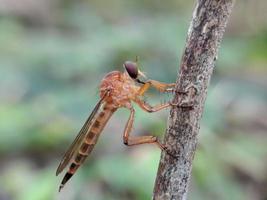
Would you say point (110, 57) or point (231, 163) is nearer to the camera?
point (231, 163)

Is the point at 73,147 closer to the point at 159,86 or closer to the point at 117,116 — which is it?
the point at 159,86

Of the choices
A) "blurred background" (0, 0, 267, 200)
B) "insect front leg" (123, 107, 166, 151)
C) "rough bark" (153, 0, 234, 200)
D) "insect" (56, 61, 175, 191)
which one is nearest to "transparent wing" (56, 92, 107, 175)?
"insect" (56, 61, 175, 191)

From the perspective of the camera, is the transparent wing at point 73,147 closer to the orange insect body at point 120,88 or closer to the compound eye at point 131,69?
the orange insect body at point 120,88

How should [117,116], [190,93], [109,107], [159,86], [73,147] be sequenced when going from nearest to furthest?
[190,93] → [159,86] → [73,147] → [109,107] → [117,116]

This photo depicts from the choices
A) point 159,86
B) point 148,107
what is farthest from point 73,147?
point 159,86

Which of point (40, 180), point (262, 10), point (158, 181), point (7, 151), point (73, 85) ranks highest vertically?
point (262, 10)

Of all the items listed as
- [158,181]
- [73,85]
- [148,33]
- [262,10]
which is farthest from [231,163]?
[158,181]

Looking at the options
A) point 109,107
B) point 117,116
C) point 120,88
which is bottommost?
point 117,116

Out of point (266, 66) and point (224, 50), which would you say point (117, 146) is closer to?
point (224, 50)
